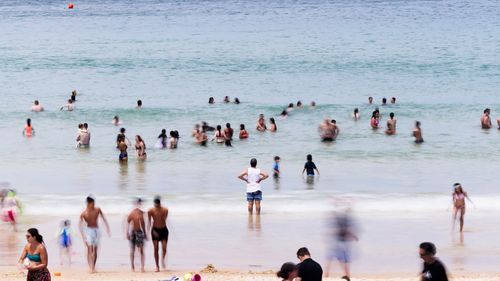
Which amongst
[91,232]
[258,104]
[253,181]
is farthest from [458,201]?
[258,104]

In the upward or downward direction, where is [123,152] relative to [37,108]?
downward

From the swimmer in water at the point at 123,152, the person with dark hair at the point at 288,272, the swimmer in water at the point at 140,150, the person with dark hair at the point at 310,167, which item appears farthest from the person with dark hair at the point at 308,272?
the swimmer in water at the point at 140,150

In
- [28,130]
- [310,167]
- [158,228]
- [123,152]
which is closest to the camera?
[158,228]

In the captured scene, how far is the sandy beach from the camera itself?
48.1 ft

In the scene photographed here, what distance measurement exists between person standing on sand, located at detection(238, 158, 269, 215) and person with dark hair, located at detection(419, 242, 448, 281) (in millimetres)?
9845

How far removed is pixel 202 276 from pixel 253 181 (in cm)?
535

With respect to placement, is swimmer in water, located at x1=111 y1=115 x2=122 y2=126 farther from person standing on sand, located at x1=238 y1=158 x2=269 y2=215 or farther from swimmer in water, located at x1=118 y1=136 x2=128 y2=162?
person standing on sand, located at x1=238 y1=158 x2=269 y2=215

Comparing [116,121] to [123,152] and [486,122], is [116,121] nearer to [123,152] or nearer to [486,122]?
[123,152]

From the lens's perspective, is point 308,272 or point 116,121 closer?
point 308,272

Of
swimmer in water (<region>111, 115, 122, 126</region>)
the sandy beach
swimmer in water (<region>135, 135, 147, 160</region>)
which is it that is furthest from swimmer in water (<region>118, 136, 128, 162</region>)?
the sandy beach

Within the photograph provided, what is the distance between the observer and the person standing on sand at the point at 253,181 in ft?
64.7

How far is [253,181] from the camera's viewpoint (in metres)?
19.9

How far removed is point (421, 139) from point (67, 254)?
58.2 feet

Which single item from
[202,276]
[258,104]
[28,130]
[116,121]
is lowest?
[202,276]
